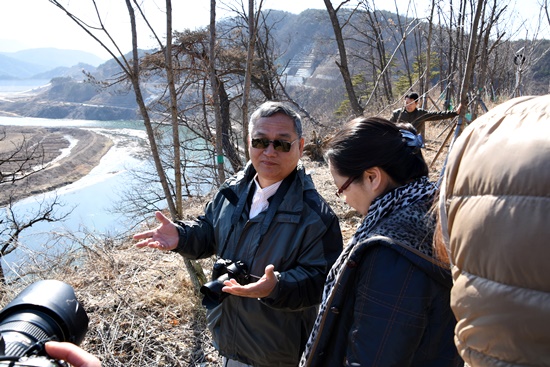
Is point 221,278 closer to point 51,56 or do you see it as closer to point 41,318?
point 41,318

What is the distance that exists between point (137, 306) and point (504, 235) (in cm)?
320

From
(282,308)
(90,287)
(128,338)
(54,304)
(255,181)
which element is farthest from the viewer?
(90,287)

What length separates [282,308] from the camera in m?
1.57

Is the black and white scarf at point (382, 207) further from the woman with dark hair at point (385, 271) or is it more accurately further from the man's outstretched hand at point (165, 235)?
the man's outstretched hand at point (165, 235)

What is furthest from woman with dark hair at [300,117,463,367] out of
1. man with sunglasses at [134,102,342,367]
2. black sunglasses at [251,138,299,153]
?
black sunglasses at [251,138,299,153]

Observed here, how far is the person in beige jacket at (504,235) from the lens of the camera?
1.87 ft

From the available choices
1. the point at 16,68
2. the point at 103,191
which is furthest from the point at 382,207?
the point at 16,68

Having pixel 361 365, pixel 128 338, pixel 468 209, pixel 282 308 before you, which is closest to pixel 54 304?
pixel 282 308

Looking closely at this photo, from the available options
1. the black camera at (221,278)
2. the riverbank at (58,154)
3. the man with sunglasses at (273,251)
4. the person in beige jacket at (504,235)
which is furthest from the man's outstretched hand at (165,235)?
the riverbank at (58,154)

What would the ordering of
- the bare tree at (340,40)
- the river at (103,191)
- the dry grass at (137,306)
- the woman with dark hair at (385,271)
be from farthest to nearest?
1. the river at (103,191)
2. the bare tree at (340,40)
3. the dry grass at (137,306)
4. the woman with dark hair at (385,271)

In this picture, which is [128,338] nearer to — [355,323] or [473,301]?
[355,323]

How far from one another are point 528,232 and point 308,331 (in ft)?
4.42

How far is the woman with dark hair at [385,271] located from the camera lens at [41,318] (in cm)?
73

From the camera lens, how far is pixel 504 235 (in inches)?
23.6
